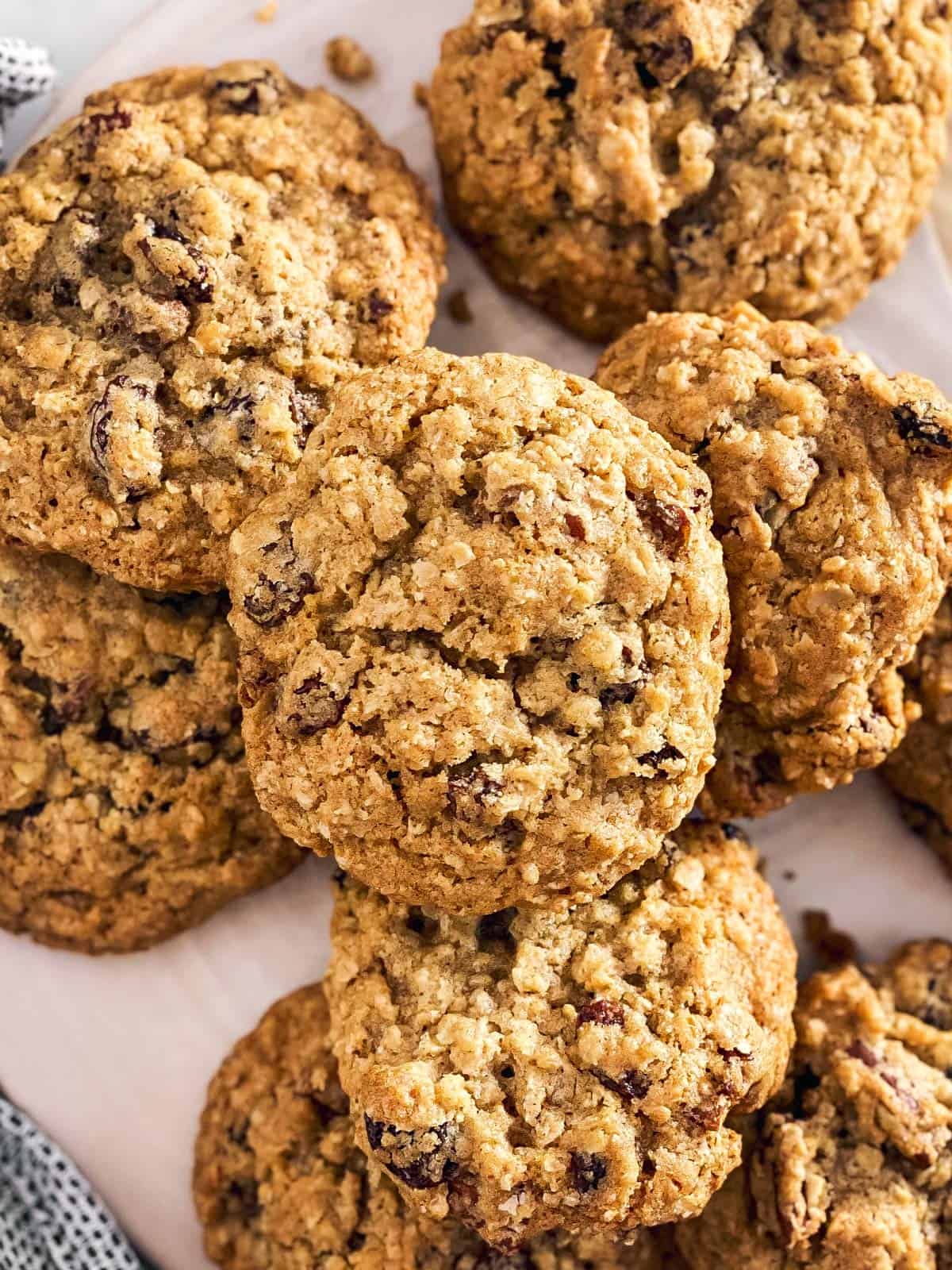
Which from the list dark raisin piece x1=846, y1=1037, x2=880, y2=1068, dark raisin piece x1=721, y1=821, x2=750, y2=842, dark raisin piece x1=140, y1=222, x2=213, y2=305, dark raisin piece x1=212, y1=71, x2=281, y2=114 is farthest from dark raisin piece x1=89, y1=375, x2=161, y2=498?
dark raisin piece x1=846, y1=1037, x2=880, y2=1068

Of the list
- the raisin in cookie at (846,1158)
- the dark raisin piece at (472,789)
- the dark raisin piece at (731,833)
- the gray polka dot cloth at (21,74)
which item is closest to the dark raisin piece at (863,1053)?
the raisin in cookie at (846,1158)

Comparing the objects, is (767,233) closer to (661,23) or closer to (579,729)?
(661,23)

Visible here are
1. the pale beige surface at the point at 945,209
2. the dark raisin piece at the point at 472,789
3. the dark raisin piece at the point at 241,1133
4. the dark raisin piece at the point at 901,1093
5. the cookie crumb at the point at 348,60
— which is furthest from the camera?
the pale beige surface at the point at 945,209

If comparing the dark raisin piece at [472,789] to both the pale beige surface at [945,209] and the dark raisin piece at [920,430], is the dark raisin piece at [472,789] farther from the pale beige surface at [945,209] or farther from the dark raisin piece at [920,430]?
the pale beige surface at [945,209]

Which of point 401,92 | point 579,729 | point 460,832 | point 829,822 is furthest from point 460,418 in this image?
point 829,822

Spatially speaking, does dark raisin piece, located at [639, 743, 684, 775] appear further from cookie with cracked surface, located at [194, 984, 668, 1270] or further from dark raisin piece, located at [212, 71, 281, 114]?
dark raisin piece, located at [212, 71, 281, 114]

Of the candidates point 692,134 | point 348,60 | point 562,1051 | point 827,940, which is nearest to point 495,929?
point 562,1051

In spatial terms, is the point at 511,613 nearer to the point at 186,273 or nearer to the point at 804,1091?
the point at 186,273
